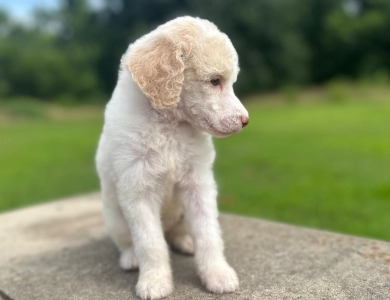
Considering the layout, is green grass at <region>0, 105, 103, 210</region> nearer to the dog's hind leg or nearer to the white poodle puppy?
the dog's hind leg

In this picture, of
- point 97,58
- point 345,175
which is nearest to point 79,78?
point 97,58

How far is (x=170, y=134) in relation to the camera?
247cm

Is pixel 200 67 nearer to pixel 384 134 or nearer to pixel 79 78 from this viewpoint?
pixel 384 134

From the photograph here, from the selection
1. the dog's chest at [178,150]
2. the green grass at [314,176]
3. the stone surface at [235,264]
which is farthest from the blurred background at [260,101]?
the dog's chest at [178,150]

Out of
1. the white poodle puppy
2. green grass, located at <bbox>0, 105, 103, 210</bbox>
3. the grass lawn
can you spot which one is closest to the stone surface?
the white poodle puppy

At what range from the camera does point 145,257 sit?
2490mm

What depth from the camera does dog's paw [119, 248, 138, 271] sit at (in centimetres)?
286

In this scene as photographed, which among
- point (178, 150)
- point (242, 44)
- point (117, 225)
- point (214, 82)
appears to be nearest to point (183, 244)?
point (117, 225)

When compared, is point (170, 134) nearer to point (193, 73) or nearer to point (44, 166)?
point (193, 73)

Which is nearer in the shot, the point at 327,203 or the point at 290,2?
the point at 327,203

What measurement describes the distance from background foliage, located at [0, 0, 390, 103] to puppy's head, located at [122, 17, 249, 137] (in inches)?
988

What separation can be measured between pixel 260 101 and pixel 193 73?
963 inches

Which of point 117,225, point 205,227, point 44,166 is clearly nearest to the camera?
point 205,227

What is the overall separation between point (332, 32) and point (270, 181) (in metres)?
27.7
